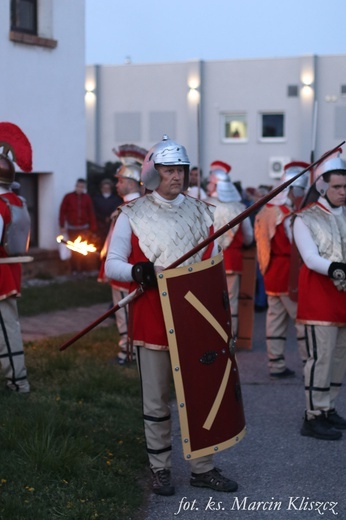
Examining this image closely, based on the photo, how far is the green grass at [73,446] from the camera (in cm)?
517

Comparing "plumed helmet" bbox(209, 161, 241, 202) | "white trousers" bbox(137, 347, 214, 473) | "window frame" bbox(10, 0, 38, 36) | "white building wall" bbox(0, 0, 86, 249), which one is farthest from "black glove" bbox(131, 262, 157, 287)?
"window frame" bbox(10, 0, 38, 36)

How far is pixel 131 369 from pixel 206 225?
3575 millimetres

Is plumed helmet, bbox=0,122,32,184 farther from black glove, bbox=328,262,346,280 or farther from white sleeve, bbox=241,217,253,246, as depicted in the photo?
white sleeve, bbox=241,217,253,246

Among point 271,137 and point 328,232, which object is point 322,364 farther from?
point 271,137

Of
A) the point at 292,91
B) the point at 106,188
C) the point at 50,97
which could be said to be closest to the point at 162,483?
the point at 50,97

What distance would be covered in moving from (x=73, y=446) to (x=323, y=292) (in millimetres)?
2001

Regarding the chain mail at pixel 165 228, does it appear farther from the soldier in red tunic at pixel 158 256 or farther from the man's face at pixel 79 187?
the man's face at pixel 79 187

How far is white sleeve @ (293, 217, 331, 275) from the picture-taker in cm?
662

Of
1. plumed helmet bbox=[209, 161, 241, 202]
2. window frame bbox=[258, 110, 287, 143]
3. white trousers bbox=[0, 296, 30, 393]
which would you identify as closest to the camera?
white trousers bbox=[0, 296, 30, 393]

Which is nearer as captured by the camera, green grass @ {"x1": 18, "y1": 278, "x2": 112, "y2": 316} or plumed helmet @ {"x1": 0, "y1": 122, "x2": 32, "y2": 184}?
plumed helmet @ {"x1": 0, "y1": 122, "x2": 32, "y2": 184}

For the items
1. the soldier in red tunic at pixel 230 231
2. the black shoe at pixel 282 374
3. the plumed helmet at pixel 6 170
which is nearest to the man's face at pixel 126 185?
the soldier in red tunic at pixel 230 231

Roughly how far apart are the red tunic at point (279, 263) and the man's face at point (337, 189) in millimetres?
2215

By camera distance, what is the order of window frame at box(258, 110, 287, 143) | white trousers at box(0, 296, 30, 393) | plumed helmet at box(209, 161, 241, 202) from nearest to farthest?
white trousers at box(0, 296, 30, 393) → plumed helmet at box(209, 161, 241, 202) → window frame at box(258, 110, 287, 143)

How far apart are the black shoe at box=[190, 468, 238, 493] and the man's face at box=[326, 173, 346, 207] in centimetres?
210
